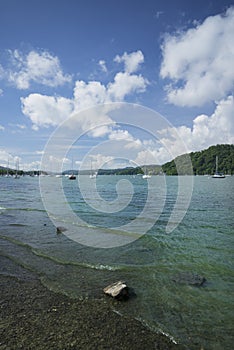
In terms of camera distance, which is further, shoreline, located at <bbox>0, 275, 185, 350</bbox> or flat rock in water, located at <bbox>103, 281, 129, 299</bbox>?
flat rock in water, located at <bbox>103, 281, 129, 299</bbox>

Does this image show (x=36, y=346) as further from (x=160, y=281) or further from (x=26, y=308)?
(x=160, y=281)

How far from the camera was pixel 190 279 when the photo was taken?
9672mm

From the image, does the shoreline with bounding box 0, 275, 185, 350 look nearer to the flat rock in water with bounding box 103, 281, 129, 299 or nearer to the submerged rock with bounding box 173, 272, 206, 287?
the flat rock in water with bounding box 103, 281, 129, 299

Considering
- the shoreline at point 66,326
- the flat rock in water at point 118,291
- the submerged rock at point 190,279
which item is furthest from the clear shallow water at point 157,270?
the shoreline at point 66,326

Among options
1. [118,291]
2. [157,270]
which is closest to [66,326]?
[118,291]

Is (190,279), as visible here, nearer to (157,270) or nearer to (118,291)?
(157,270)

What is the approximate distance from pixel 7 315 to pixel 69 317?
1704 millimetres

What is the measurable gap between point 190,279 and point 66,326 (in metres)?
5.49

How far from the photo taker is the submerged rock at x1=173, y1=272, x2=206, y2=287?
931cm

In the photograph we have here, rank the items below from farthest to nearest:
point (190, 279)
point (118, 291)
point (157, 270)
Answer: point (157, 270) → point (190, 279) → point (118, 291)

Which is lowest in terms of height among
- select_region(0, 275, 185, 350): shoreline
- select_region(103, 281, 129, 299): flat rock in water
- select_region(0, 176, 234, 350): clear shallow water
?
select_region(0, 176, 234, 350): clear shallow water

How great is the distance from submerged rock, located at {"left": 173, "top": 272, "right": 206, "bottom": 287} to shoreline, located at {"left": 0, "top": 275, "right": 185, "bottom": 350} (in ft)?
11.1

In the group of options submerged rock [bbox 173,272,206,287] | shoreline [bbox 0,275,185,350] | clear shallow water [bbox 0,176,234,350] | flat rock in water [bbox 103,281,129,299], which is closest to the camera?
shoreline [bbox 0,275,185,350]

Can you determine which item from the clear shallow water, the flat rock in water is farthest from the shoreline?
the clear shallow water
